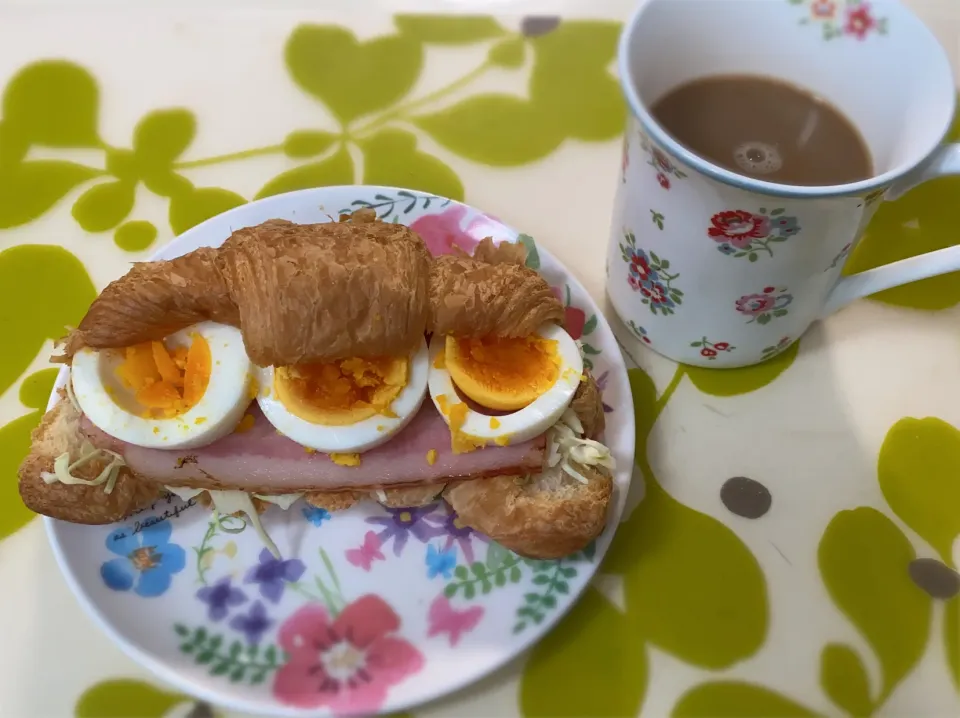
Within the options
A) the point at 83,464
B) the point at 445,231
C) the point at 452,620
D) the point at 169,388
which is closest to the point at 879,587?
the point at 452,620

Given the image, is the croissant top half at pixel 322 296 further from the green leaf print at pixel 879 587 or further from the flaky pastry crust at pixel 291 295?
the green leaf print at pixel 879 587

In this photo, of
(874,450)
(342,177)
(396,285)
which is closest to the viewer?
(396,285)

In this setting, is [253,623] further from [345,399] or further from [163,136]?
[163,136]

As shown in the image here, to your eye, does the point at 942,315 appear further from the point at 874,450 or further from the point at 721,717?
the point at 721,717

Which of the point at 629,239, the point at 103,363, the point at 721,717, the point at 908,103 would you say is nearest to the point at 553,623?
the point at 721,717

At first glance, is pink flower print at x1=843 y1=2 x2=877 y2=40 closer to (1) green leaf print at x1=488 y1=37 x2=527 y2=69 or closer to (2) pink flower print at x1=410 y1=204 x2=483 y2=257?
(2) pink flower print at x1=410 y1=204 x2=483 y2=257
